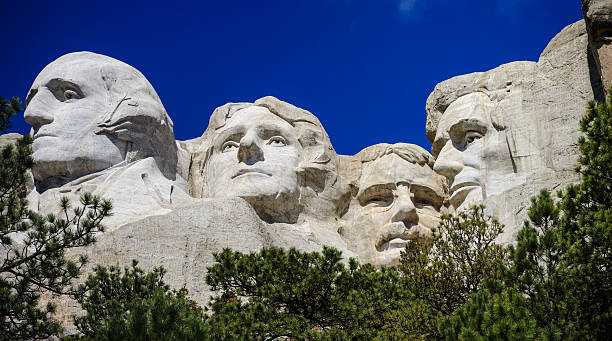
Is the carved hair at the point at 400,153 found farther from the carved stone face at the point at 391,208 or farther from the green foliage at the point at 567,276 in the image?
the green foliage at the point at 567,276

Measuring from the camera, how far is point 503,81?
64.7 feet

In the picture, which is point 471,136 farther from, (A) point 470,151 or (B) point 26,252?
(B) point 26,252

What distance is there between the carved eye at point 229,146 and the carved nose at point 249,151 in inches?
26.7

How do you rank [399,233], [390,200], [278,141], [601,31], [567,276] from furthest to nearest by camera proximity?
[390,200] < [278,141] < [399,233] < [601,31] < [567,276]

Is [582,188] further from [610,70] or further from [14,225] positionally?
[14,225]

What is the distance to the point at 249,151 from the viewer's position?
19.8m

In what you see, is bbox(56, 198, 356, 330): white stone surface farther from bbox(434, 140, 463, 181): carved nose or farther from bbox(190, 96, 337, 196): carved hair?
bbox(434, 140, 463, 181): carved nose

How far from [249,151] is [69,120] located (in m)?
3.95

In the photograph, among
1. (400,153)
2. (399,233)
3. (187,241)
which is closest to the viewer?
(187,241)

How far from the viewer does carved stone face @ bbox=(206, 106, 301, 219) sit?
759 inches

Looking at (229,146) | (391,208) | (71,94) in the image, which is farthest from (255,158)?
(71,94)

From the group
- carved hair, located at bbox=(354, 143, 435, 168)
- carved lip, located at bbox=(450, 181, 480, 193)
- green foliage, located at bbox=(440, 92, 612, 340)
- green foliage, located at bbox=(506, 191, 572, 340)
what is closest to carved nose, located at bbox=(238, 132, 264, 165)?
carved hair, located at bbox=(354, 143, 435, 168)

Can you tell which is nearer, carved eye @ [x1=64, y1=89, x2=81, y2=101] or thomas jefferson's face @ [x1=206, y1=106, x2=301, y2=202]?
thomas jefferson's face @ [x1=206, y1=106, x2=301, y2=202]

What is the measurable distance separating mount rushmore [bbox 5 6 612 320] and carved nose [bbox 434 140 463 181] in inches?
1.5
